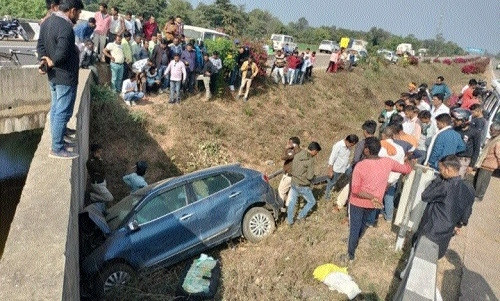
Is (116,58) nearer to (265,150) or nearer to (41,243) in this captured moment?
(265,150)

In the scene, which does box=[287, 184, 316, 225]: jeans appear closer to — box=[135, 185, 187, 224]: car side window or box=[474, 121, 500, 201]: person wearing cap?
box=[135, 185, 187, 224]: car side window

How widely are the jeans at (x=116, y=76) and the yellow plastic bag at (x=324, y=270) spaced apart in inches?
322

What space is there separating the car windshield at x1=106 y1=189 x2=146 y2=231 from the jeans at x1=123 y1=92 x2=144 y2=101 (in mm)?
5792

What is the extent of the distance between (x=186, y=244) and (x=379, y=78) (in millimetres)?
23303

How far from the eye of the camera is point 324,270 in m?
5.89

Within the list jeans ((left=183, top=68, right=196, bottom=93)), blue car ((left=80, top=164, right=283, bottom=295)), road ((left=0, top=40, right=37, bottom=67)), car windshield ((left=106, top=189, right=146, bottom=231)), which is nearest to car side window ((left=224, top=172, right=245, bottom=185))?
blue car ((left=80, top=164, right=283, bottom=295))

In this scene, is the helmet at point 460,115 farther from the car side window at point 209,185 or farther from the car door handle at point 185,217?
the car door handle at point 185,217

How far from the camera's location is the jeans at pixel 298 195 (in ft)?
24.2

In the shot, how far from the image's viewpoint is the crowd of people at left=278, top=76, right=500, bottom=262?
15.5 feet

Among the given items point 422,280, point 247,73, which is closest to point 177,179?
point 422,280

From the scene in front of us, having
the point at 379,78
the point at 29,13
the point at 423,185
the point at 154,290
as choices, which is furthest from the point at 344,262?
the point at 29,13

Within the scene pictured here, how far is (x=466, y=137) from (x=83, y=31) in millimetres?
9360

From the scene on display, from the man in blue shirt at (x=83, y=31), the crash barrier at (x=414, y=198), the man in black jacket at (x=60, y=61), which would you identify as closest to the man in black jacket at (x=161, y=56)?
the man in blue shirt at (x=83, y=31)

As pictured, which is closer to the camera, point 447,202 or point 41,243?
point 41,243
